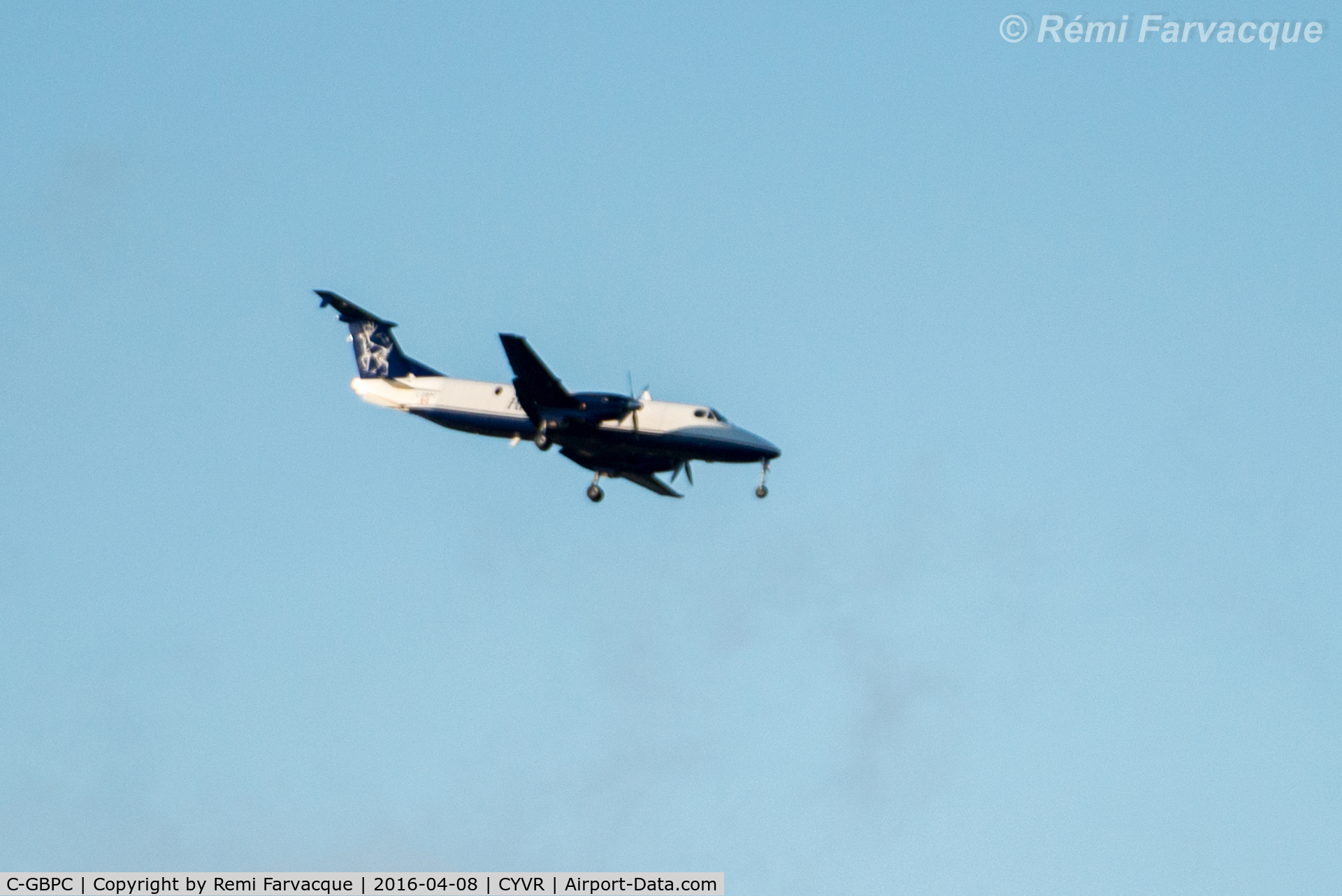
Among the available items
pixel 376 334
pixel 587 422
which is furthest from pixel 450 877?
pixel 376 334

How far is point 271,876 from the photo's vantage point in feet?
173

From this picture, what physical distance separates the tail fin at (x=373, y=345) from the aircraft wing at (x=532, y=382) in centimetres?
784

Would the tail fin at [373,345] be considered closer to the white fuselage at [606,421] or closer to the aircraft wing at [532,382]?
the white fuselage at [606,421]

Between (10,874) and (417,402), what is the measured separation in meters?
27.8

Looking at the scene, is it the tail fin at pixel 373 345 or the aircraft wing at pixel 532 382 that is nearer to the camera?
the aircraft wing at pixel 532 382

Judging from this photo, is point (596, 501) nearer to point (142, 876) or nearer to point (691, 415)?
point (691, 415)

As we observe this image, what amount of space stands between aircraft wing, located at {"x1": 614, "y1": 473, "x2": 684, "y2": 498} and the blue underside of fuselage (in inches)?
19.1

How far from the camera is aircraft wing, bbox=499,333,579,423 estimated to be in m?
68.9

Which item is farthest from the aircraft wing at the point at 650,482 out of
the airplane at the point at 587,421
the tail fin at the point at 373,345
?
the tail fin at the point at 373,345

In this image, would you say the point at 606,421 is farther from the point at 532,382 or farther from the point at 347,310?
the point at 347,310

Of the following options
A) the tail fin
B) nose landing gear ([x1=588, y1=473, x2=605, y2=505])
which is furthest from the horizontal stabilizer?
nose landing gear ([x1=588, y1=473, x2=605, y2=505])

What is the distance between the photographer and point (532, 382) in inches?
2756

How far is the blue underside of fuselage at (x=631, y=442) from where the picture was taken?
70.1 m

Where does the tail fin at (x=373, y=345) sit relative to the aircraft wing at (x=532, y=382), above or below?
above
